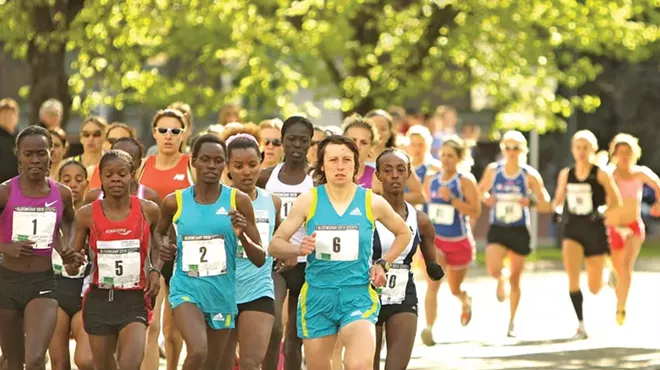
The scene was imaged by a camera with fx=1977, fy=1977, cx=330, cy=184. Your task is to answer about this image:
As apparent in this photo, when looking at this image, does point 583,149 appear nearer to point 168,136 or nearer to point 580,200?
point 580,200

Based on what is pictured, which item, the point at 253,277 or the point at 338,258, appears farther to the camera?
the point at 253,277

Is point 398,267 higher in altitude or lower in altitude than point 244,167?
lower

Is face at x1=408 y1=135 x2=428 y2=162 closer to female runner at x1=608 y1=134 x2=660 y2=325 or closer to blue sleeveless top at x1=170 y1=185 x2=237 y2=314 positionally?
female runner at x1=608 y1=134 x2=660 y2=325

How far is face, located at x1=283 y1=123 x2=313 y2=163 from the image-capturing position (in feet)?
41.5

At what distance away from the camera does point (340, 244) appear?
35.3ft

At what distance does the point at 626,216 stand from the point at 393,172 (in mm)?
7902

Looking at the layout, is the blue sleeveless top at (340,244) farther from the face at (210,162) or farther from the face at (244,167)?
the face at (244,167)

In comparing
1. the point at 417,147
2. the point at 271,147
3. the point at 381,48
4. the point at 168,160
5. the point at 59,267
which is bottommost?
the point at 59,267

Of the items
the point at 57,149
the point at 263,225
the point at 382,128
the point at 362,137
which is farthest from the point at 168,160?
the point at 382,128

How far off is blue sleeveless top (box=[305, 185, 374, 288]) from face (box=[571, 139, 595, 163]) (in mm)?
7647

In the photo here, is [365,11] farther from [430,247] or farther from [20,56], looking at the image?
[430,247]

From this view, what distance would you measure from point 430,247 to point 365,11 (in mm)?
16402

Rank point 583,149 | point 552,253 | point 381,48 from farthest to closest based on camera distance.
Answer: point 552,253, point 381,48, point 583,149

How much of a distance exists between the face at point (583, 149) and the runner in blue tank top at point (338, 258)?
750 cm
